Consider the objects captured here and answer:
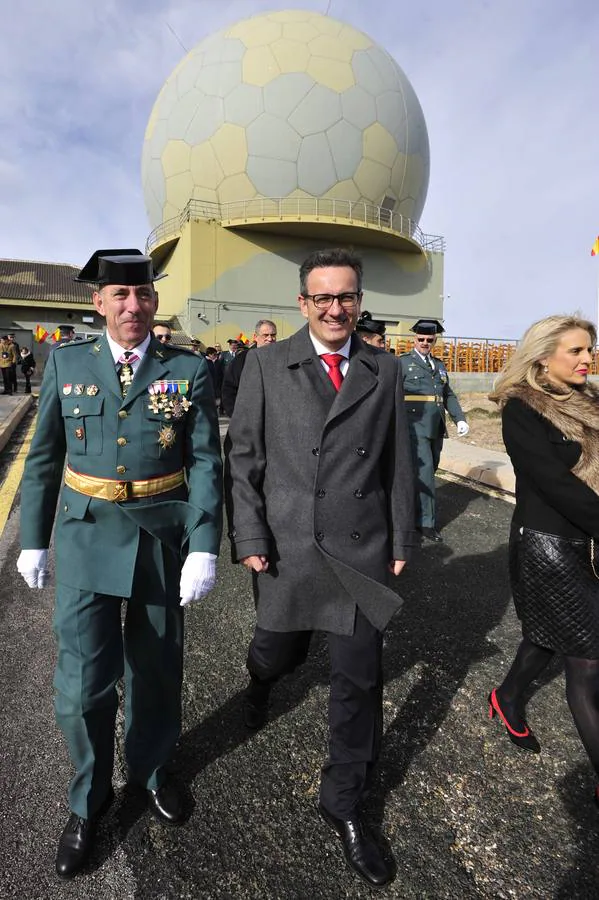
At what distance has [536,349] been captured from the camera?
217 centimetres

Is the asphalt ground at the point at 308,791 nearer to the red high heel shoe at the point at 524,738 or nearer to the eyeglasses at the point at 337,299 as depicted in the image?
the red high heel shoe at the point at 524,738

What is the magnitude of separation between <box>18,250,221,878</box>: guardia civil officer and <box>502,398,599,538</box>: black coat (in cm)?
121

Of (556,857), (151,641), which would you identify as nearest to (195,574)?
(151,641)

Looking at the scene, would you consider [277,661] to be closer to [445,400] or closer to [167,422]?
[167,422]

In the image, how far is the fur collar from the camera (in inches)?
78.0

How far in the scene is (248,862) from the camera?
5.36 ft

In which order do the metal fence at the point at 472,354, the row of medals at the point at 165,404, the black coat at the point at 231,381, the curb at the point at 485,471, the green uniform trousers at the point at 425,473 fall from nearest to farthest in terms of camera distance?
the row of medals at the point at 165,404
the green uniform trousers at the point at 425,473
the black coat at the point at 231,381
the curb at the point at 485,471
the metal fence at the point at 472,354

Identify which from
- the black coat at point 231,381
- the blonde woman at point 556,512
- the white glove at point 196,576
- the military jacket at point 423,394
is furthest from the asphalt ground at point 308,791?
the black coat at point 231,381

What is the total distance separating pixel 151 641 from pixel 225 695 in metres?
0.84

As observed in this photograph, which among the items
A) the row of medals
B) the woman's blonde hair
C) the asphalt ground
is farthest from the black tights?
the row of medals

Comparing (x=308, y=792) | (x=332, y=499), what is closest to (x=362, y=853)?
(x=308, y=792)

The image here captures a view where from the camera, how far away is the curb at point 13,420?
834 cm

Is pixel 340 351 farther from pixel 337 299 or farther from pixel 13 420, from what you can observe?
pixel 13 420

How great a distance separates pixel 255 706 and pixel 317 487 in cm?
107
